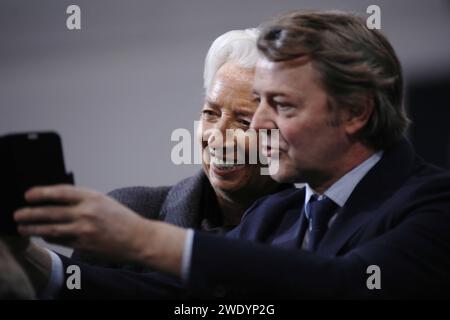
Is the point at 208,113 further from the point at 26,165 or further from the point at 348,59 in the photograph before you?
the point at 26,165

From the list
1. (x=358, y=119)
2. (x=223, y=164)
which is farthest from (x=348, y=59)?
(x=223, y=164)

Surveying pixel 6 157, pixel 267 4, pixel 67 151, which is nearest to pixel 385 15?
pixel 267 4

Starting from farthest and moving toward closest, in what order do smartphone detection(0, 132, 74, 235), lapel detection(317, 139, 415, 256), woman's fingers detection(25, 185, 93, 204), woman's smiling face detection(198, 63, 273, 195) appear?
woman's smiling face detection(198, 63, 273, 195)
lapel detection(317, 139, 415, 256)
smartphone detection(0, 132, 74, 235)
woman's fingers detection(25, 185, 93, 204)

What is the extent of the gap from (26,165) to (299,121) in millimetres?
428

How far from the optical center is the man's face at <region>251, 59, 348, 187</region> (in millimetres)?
1177

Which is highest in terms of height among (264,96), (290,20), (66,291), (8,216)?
(290,20)

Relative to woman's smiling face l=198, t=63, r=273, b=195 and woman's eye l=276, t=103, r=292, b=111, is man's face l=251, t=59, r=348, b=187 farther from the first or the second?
woman's smiling face l=198, t=63, r=273, b=195

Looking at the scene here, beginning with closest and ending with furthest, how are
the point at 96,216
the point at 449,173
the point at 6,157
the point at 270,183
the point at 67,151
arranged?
the point at 96,216, the point at 6,157, the point at 449,173, the point at 270,183, the point at 67,151

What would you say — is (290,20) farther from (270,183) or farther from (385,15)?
(385,15)

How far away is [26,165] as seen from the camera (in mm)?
1022

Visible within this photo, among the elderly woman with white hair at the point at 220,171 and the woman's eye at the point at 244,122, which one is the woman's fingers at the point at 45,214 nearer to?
the elderly woman with white hair at the point at 220,171

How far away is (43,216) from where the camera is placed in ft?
3.02

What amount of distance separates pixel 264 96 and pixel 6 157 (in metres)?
0.41

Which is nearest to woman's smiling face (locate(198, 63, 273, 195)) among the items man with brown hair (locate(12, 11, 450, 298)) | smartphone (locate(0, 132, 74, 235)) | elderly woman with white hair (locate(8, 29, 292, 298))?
elderly woman with white hair (locate(8, 29, 292, 298))
